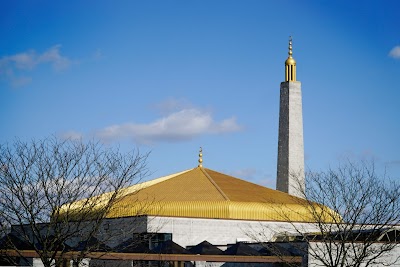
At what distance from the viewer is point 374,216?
123ft

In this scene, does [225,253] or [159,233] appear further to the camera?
[159,233]

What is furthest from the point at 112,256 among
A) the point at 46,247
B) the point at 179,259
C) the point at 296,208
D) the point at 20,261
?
the point at 296,208

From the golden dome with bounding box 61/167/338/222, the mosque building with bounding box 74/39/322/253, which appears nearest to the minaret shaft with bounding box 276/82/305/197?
the mosque building with bounding box 74/39/322/253

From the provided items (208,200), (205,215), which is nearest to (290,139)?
(208,200)

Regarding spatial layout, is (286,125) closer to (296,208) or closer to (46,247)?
(296,208)

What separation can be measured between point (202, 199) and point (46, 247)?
24303mm

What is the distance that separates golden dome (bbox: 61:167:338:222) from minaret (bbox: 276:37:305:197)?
22.5ft

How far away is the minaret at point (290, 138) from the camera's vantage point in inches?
2569

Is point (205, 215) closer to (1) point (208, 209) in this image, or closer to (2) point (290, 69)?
(1) point (208, 209)

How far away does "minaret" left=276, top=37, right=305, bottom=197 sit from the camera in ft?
214

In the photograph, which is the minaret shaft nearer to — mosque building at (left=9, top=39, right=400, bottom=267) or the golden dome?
mosque building at (left=9, top=39, right=400, bottom=267)

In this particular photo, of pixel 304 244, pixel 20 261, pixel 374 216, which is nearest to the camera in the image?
pixel 374 216

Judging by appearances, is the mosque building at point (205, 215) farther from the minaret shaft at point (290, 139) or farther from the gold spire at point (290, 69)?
the gold spire at point (290, 69)

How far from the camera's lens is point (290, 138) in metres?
65.2
